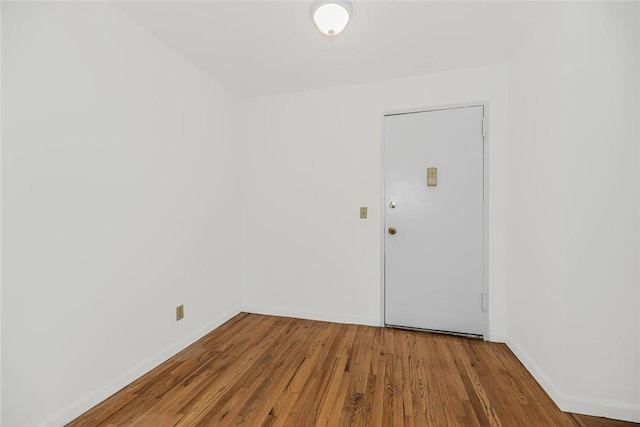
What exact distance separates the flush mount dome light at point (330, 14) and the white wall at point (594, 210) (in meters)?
1.30

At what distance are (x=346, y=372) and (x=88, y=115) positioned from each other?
7.69 ft

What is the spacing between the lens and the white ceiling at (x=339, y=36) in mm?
1795

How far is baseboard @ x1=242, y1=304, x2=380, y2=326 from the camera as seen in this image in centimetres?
286

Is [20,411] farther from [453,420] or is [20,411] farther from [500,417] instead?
[500,417]

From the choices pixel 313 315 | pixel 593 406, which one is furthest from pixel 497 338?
pixel 313 315

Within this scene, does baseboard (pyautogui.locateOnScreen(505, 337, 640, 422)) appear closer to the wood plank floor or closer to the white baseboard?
the wood plank floor

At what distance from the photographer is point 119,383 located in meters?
1.82

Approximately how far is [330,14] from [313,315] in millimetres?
2645

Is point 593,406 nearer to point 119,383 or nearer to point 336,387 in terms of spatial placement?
point 336,387

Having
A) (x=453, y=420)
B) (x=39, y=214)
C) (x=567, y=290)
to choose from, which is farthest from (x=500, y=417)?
(x=39, y=214)

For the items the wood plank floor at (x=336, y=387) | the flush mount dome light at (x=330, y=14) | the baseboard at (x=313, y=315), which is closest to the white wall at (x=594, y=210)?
the wood plank floor at (x=336, y=387)

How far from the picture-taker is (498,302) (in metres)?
2.51

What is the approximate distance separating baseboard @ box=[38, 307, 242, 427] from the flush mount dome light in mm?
2579

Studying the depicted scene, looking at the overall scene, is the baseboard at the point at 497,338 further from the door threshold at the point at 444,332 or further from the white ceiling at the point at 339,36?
the white ceiling at the point at 339,36
